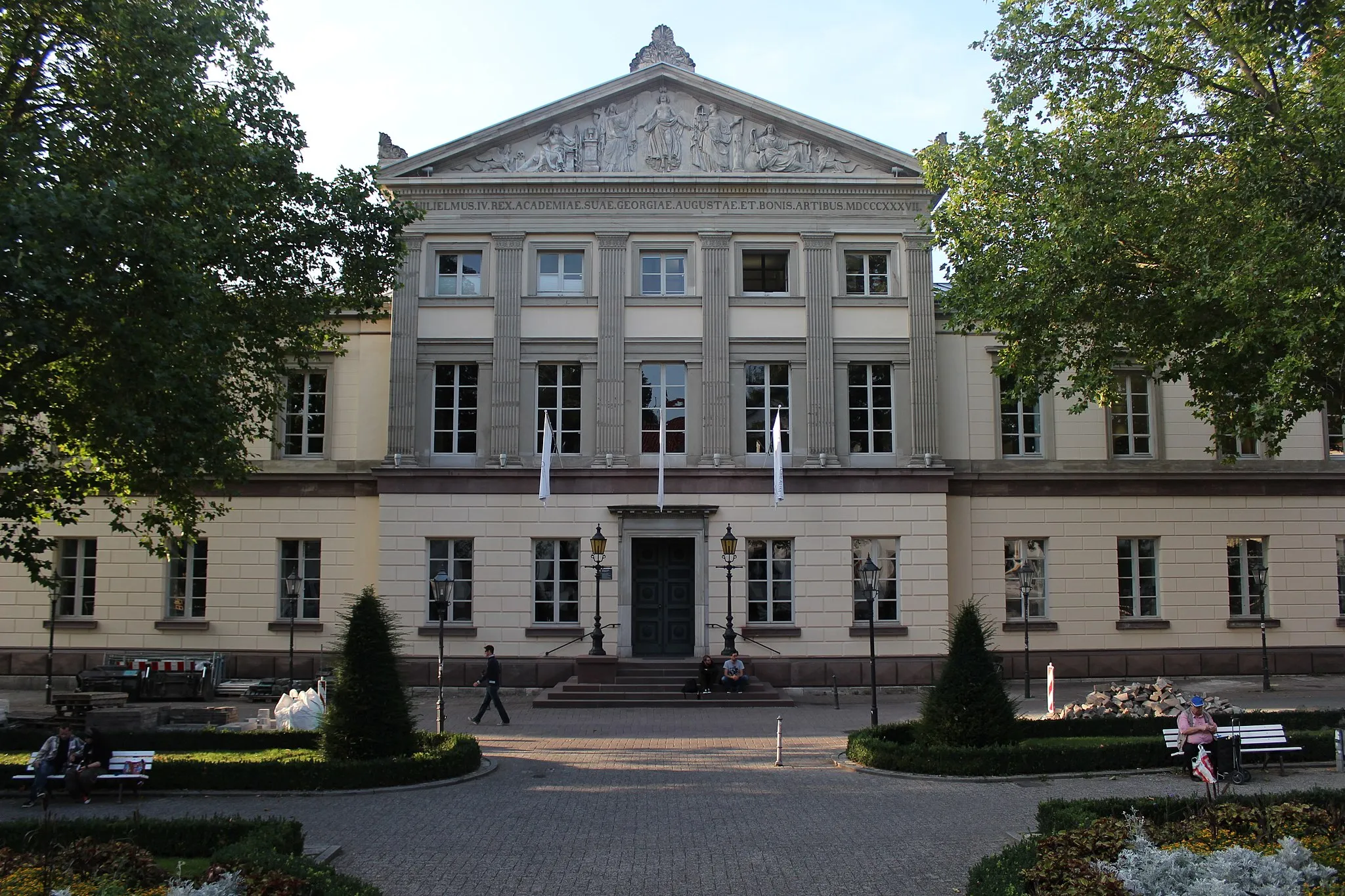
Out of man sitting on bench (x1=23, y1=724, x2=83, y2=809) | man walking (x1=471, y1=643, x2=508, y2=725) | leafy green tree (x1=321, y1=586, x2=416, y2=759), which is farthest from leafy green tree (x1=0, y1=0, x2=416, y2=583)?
man walking (x1=471, y1=643, x2=508, y2=725)

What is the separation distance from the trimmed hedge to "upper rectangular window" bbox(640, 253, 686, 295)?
2205 centimetres

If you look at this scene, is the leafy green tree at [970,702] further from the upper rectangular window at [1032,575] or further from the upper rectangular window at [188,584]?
the upper rectangular window at [188,584]

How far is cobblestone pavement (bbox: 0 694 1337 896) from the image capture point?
480 inches

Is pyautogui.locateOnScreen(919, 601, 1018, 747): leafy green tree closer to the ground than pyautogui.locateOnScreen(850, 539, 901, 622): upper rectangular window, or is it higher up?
closer to the ground

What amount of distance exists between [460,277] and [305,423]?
628 centimetres

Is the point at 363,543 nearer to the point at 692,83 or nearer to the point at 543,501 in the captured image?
the point at 543,501

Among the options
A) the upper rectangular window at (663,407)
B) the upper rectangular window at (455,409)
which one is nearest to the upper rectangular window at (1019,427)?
the upper rectangular window at (663,407)

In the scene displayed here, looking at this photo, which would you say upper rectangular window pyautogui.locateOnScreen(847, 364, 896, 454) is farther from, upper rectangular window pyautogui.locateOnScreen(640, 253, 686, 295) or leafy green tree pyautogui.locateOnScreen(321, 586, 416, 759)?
leafy green tree pyautogui.locateOnScreen(321, 586, 416, 759)

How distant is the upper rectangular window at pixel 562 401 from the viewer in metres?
32.0

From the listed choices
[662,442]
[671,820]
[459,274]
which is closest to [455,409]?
[459,274]

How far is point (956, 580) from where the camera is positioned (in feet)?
106

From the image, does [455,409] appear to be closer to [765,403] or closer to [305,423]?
[305,423]

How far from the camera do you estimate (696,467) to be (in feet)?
103

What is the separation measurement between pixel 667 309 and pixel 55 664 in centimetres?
2020
